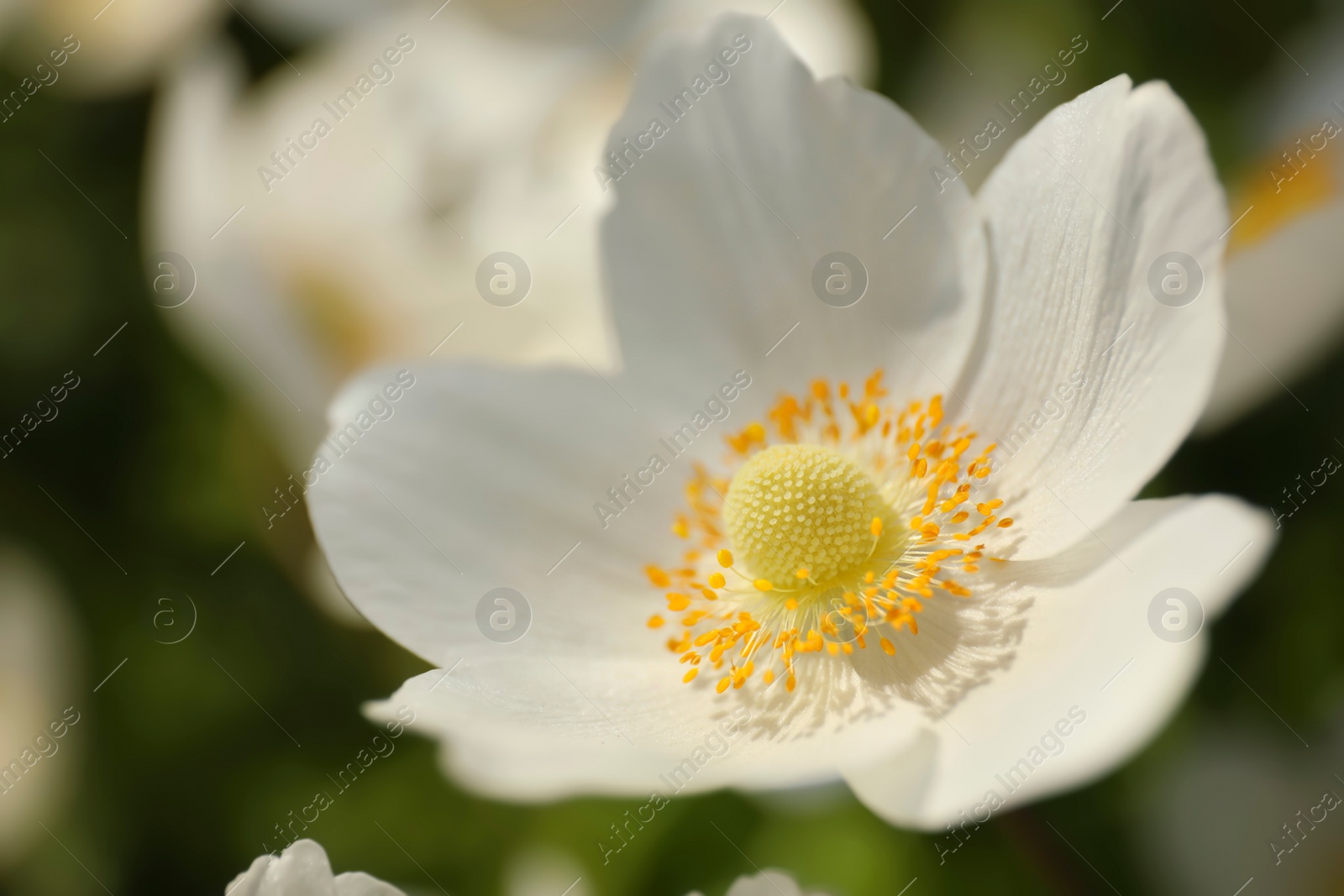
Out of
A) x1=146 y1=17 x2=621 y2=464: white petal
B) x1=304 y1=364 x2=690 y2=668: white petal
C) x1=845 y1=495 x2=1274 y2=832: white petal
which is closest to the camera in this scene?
x1=845 y1=495 x2=1274 y2=832: white petal

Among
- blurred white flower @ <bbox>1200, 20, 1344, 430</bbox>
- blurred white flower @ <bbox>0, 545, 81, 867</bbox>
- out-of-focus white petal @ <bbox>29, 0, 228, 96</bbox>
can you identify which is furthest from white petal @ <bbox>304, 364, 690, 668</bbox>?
out-of-focus white petal @ <bbox>29, 0, 228, 96</bbox>

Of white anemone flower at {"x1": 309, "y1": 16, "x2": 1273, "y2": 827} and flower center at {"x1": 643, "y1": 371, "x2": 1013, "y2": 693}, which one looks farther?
flower center at {"x1": 643, "y1": 371, "x2": 1013, "y2": 693}

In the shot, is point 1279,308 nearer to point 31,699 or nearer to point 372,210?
point 372,210

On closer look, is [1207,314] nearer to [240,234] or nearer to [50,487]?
[240,234]

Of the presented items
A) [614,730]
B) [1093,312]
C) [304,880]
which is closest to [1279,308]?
[1093,312]

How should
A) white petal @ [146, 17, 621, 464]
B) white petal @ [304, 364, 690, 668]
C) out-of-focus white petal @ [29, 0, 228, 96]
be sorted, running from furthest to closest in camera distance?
out-of-focus white petal @ [29, 0, 228, 96]
white petal @ [146, 17, 621, 464]
white petal @ [304, 364, 690, 668]

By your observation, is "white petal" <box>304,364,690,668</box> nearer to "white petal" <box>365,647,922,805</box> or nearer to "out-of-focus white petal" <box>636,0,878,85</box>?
"white petal" <box>365,647,922,805</box>

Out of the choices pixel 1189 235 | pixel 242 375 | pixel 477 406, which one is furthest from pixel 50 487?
pixel 1189 235
